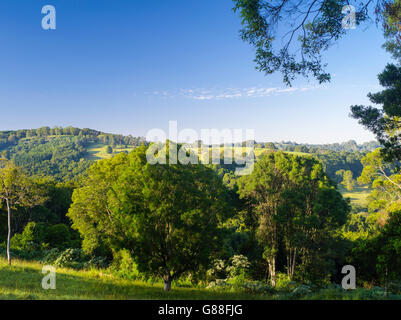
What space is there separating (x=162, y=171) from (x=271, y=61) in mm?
6835

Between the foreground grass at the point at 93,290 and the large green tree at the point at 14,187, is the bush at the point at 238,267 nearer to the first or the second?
the foreground grass at the point at 93,290

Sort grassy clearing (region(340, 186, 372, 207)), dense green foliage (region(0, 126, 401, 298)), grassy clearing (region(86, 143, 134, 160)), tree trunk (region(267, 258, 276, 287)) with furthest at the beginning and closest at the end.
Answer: grassy clearing (region(86, 143, 134, 160)) < grassy clearing (region(340, 186, 372, 207)) < tree trunk (region(267, 258, 276, 287)) < dense green foliage (region(0, 126, 401, 298))

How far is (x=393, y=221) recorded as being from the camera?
38.6 ft

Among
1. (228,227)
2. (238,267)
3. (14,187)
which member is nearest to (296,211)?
(238,267)

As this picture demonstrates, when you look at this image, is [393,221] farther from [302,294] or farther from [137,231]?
[137,231]

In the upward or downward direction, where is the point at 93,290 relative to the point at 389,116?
downward

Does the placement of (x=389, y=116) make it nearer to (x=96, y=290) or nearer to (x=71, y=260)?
(x=96, y=290)

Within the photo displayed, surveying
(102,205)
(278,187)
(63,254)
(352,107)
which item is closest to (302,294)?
(352,107)

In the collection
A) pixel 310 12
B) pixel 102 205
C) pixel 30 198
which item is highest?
pixel 310 12

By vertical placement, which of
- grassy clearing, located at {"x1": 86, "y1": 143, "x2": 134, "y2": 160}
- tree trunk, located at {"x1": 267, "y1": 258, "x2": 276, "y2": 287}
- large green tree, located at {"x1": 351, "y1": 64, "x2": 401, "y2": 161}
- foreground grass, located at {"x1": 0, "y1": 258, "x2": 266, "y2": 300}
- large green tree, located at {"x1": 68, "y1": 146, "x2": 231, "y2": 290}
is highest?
grassy clearing, located at {"x1": 86, "y1": 143, "x2": 134, "y2": 160}

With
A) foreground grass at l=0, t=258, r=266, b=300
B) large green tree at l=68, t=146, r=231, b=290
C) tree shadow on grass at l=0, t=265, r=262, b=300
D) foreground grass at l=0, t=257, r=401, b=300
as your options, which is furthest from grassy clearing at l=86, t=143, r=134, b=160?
large green tree at l=68, t=146, r=231, b=290

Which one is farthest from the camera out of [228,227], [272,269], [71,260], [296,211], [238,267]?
[296,211]

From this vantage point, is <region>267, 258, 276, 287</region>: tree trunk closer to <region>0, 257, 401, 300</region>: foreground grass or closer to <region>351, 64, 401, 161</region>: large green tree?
<region>0, 257, 401, 300</region>: foreground grass

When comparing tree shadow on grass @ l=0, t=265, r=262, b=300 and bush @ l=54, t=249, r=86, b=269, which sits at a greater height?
tree shadow on grass @ l=0, t=265, r=262, b=300
